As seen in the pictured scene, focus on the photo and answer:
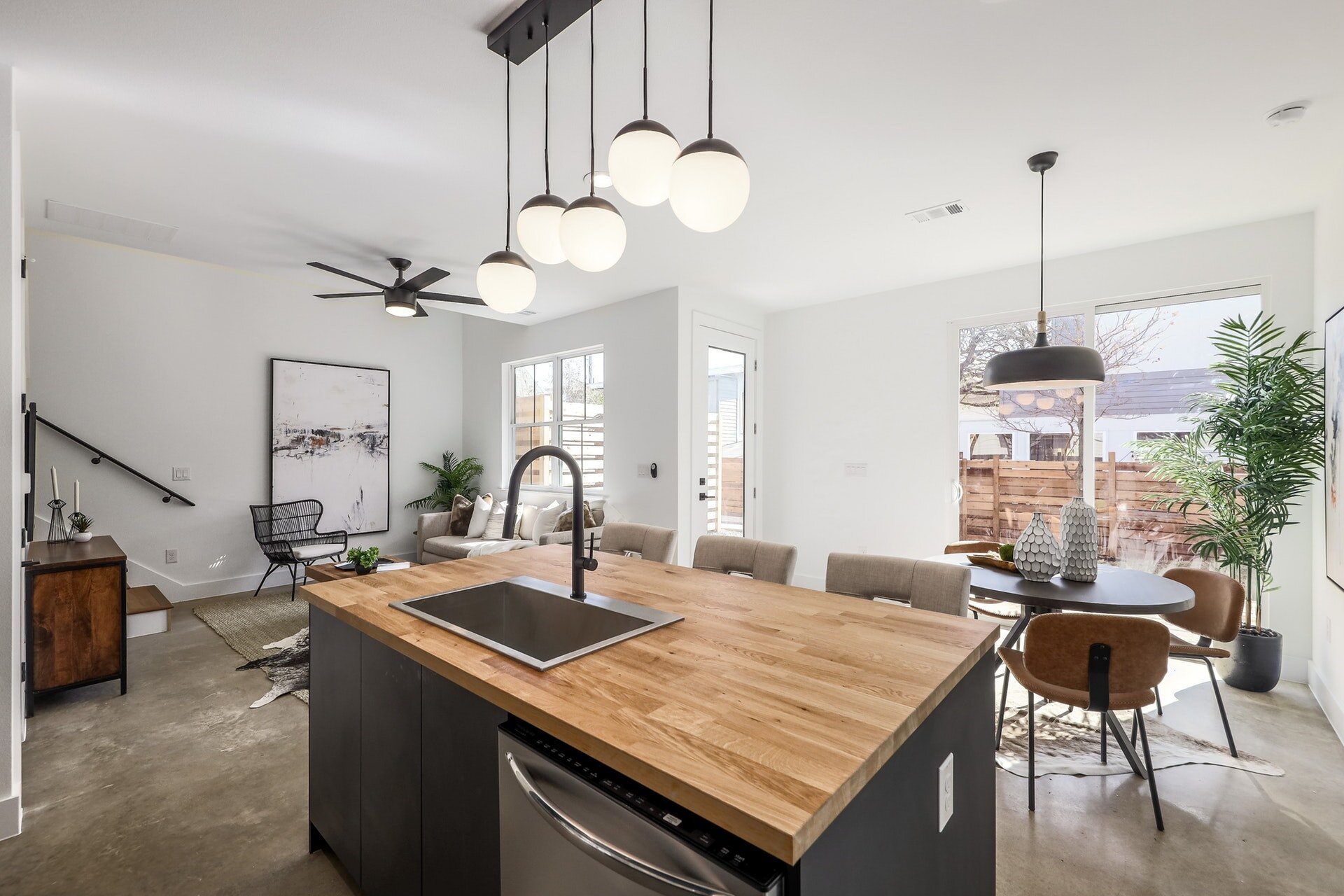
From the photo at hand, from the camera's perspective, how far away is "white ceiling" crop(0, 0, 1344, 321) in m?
1.84

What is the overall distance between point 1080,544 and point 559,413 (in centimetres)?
458

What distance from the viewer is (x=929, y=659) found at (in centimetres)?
119

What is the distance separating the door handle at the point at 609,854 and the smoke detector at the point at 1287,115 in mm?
3277

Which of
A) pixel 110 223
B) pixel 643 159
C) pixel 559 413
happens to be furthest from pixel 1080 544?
pixel 110 223

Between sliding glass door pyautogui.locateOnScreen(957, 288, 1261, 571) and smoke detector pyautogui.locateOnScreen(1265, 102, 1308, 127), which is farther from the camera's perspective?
sliding glass door pyautogui.locateOnScreen(957, 288, 1261, 571)

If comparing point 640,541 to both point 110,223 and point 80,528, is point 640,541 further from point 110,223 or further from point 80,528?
point 110,223

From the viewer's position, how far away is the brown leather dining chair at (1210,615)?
2.46 m

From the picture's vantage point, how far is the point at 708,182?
3.91ft

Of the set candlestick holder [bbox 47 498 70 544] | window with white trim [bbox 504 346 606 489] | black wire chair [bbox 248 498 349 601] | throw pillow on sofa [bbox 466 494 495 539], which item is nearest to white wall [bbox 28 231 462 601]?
black wire chair [bbox 248 498 349 601]

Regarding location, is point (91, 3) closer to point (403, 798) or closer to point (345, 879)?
point (403, 798)

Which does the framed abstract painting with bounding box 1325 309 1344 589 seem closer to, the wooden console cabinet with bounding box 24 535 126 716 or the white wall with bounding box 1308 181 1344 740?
the white wall with bounding box 1308 181 1344 740

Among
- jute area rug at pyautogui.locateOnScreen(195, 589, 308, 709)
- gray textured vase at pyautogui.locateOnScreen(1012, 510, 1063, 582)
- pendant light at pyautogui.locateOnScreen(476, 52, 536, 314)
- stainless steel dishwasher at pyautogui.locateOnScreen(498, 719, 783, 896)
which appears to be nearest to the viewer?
stainless steel dishwasher at pyautogui.locateOnScreen(498, 719, 783, 896)

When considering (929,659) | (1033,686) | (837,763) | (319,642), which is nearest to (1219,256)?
(1033,686)

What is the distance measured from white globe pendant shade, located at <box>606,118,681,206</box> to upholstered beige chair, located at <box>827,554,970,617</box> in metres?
1.33
